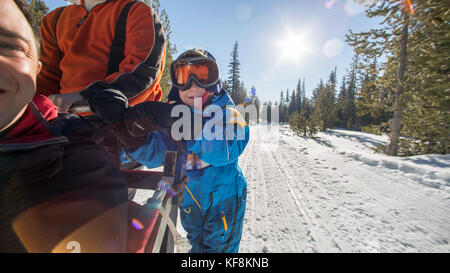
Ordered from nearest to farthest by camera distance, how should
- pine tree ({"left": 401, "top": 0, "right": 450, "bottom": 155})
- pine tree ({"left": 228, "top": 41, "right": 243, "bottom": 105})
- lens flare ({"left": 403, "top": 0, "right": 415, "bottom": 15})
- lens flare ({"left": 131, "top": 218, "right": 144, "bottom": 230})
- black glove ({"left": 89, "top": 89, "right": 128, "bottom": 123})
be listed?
lens flare ({"left": 131, "top": 218, "right": 144, "bottom": 230}), black glove ({"left": 89, "top": 89, "right": 128, "bottom": 123}), pine tree ({"left": 401, "top": 0, "right": 450, "bottom": 155}), lens flare ({"left": 403, "top": 0, "right": 415, "bottom": 15}), pine tree ({"left": 228, "top": 41, "right": 243, "bottom": 105})

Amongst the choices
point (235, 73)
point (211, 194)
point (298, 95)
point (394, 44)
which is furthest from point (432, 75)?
point (298, 95)

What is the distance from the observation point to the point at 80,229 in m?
0.55

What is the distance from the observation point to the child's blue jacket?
1.41m

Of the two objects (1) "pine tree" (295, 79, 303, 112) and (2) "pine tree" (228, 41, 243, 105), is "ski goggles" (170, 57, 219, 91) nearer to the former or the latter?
(2) "pine tree" (228, 41, 243, 105)

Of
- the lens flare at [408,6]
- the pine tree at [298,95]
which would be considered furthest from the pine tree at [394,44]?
the pine tree at [298,95]

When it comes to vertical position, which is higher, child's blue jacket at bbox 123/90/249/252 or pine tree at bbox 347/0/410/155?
pine tree at bbox 347/0/410/155

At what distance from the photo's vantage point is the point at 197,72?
152cm

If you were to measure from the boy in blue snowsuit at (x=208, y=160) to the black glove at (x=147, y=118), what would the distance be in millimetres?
313

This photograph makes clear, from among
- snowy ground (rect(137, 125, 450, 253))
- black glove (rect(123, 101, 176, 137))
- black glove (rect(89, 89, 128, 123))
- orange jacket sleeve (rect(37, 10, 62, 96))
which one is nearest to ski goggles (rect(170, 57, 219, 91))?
black glove (rect(123, 101, 176, 137))

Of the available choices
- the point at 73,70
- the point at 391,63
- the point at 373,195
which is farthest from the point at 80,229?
the point at 391,63

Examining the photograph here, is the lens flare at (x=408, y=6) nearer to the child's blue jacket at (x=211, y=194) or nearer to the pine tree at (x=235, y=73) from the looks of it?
the child's blue jacket at (x=211, y=194)

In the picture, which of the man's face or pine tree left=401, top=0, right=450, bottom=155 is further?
pine tree left=401, top=0, right=450, bottom=155

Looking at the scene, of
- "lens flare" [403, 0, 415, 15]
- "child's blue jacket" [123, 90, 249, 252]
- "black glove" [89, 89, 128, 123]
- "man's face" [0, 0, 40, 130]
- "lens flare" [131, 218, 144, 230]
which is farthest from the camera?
"lens flare" [403, 0, 415, 15]

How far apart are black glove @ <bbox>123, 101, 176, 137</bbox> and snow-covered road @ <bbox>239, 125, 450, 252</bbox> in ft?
7.00
